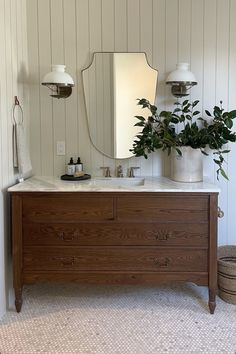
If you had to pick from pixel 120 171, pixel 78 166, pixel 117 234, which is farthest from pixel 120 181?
pixel 117 234

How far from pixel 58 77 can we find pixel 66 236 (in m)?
1.15

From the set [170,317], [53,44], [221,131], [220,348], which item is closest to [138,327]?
[170,317]

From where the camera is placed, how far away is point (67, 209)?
251cm

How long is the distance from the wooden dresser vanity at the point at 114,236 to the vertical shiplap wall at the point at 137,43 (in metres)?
0.66

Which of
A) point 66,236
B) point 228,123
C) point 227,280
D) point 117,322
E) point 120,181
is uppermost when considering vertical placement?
→ point 228,123

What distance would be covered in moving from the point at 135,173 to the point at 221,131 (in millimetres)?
773

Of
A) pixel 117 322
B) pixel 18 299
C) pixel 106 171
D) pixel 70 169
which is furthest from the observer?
pixel 106 171

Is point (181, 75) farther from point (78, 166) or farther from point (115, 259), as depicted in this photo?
point (115, 259)

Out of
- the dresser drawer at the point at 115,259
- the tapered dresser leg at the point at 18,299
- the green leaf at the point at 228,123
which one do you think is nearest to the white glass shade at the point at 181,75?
the green leaf at the point at 228,123

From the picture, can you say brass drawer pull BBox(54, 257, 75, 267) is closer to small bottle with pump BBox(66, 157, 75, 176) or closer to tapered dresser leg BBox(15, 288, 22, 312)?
tapered dresser leg BBox(15, 288, 22, 312)

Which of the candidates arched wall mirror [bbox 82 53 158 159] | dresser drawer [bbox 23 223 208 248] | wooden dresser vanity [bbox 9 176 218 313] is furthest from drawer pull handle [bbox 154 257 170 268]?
arched wall mirror [bbox 82 53 158 159]

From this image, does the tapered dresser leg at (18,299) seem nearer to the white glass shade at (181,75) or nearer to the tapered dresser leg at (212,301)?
the tapered dresser leg at (212,301)

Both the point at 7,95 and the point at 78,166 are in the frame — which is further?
the point at 78,166

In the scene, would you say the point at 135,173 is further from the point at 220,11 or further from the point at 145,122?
the point at 220,11
